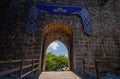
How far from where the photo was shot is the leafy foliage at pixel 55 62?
2481 cm

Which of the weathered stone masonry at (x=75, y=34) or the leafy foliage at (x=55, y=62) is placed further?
the leafy foliage at (x=55, y=62)

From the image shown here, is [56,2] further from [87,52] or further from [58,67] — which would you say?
[58,67]

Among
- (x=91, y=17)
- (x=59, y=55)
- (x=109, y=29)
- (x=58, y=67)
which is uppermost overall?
(x=91, y=17)

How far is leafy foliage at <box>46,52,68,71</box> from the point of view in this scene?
24.8m

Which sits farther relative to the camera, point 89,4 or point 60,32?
point 60,32

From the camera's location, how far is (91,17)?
8.52 metres

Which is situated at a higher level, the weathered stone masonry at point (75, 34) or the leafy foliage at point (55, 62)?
the weathered stone masonry at point (75, 34)

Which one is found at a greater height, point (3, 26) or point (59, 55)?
point (3, 26)

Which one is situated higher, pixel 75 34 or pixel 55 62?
pixel 75 34

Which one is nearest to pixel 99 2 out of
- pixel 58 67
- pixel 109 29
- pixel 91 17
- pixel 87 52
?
pixel 91 17

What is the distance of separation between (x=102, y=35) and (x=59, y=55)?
1957cm

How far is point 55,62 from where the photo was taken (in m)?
25.7

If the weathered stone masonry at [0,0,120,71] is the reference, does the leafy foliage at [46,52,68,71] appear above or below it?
below

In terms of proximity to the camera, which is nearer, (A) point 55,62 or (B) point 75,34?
(B) point 75,34
